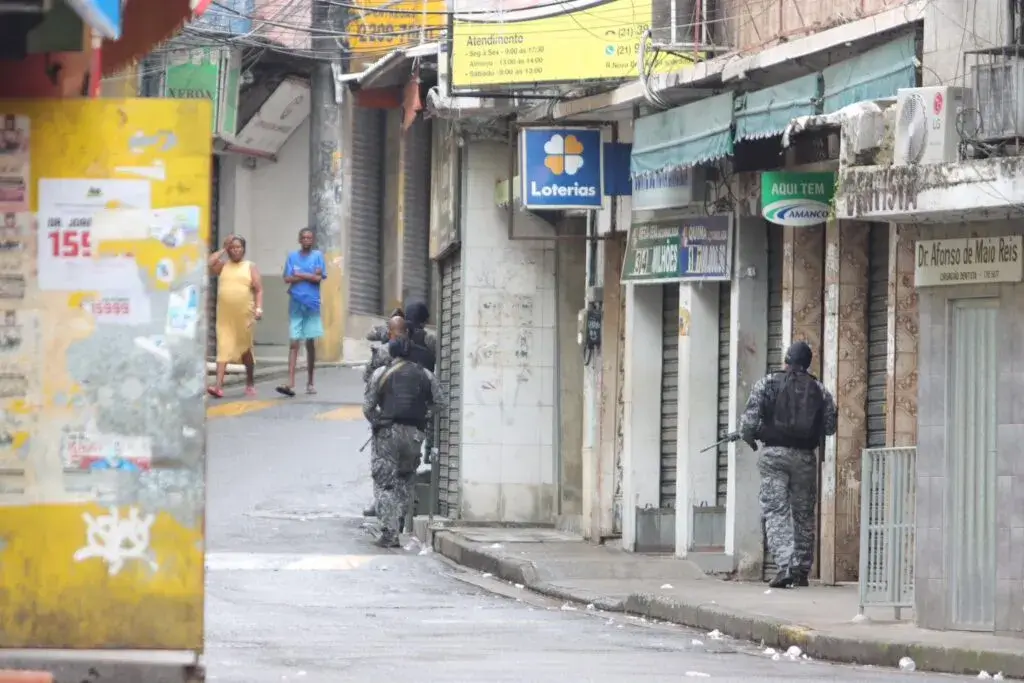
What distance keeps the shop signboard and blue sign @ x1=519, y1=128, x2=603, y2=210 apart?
0.56 meters

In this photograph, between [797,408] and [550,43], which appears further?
[550,43]

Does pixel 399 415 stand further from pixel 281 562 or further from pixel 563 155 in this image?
pixel 563 155

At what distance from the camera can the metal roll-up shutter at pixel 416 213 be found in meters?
32.9

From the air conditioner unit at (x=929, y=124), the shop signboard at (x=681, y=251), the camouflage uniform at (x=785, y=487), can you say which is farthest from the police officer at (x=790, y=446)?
the air conditioner unit at (x=929, y=124)

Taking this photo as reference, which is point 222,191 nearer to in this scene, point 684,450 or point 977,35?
point 684,450

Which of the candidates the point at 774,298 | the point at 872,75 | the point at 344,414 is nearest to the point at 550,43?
the point at 774,298

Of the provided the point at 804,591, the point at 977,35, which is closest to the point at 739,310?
the point at 804,591

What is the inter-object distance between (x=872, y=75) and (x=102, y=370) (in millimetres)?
7297

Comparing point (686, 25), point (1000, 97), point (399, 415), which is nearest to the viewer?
point (1000, 97)

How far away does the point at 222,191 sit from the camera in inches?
1280

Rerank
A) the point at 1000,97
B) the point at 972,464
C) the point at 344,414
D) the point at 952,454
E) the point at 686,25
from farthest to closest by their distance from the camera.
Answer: the point at 344,414 < the point at 686,25 < the point at 952,454 < the point at 972,464 < the point at 1000,97

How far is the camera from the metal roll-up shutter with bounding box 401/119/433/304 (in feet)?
108

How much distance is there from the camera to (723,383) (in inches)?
712

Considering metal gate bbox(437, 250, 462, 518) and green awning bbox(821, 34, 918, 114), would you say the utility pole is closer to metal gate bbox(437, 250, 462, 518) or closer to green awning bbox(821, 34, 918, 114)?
metal gate bbox(437, 250, 462, 518)
